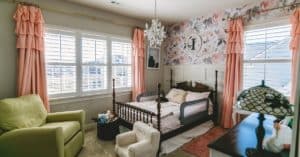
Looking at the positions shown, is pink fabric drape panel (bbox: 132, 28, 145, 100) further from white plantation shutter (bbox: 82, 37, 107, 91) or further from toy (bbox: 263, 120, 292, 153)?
toy (bbox: 263, 120, 292, 153)

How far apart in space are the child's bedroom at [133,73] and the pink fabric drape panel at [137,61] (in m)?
0.03

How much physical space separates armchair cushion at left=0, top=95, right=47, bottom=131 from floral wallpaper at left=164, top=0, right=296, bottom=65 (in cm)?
348

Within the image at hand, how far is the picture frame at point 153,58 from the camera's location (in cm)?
470

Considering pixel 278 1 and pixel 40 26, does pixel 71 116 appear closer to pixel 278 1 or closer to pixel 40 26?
pixel 40 26

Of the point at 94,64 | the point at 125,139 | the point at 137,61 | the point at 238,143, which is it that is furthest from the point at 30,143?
the point at 137,61

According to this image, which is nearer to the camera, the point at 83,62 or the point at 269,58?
the point at 269,58

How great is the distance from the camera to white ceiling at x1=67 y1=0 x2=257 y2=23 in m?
3.30

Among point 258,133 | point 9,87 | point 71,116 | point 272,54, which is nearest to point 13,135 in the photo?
point 71,116

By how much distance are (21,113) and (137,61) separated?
2.62 m

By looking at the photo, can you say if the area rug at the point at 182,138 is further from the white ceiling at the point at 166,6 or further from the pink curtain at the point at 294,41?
the white ceiling at the point at 166,6

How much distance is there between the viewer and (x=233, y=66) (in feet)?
11.4

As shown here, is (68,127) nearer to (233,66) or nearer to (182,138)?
(182,138)

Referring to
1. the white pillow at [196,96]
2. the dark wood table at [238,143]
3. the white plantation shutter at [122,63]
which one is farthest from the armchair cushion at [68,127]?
the white pillow at [196,96]

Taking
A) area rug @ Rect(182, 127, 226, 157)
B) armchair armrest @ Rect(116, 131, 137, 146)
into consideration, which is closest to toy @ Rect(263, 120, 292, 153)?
area rug @ Rect(182, 127, 226, 157)
